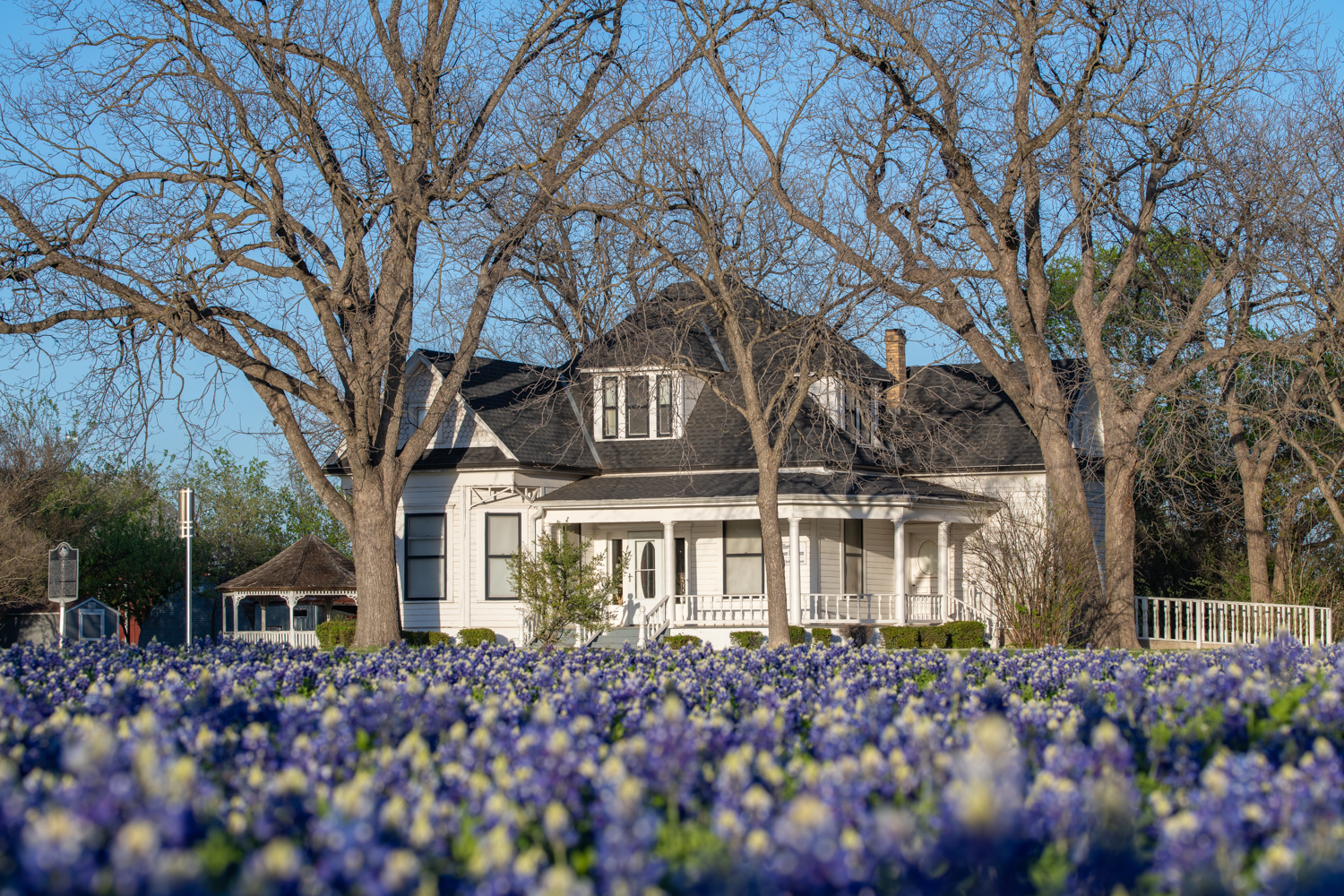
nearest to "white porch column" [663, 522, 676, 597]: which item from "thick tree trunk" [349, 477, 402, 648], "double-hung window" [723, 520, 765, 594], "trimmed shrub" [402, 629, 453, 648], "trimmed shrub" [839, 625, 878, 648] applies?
"double-hung window" [723, 520, 765, 594]

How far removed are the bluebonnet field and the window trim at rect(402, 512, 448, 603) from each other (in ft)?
69.7

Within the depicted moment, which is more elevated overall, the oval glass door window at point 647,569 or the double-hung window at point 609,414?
the double-hung window at point 609,414

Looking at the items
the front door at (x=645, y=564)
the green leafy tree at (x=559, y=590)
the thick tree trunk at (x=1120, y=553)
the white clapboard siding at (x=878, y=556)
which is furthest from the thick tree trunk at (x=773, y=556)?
the white clapboard siding at (x=878, y=556)

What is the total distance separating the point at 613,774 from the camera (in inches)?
130

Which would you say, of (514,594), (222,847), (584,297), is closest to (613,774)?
(222,847)

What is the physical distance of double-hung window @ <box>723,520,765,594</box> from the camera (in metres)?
26.4

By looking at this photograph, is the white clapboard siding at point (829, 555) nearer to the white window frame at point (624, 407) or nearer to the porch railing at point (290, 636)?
the white window frame at point (624, 407)

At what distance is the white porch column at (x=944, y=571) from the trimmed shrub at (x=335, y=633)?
12.0m

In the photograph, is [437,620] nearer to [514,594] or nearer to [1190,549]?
[514,594]

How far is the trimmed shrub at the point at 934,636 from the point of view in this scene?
23.5 metres

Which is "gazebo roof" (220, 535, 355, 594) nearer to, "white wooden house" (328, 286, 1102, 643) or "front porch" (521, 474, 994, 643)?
"white wooden house" (328, 286, 1102, 643)

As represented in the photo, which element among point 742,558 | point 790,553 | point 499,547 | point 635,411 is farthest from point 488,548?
point 790,553

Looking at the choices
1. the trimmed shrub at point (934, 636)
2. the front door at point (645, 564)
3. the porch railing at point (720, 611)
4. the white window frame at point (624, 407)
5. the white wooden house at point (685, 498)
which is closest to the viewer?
the trimmed shrub at point (934, 636)

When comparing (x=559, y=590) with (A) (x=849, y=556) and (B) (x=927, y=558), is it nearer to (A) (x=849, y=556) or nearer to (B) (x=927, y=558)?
(A) (x=849, y=556)
